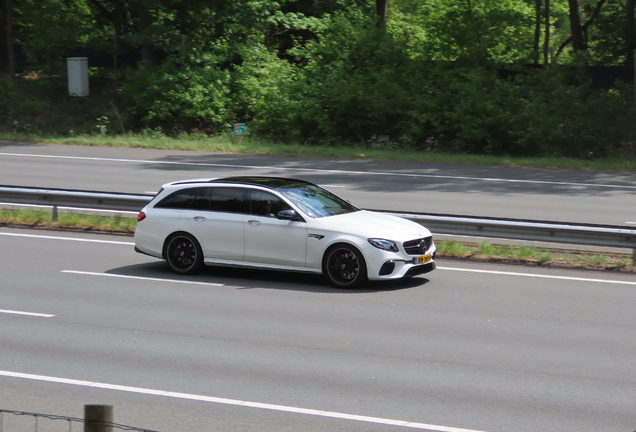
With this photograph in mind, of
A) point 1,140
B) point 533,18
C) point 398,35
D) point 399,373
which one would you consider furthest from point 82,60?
point 399,373

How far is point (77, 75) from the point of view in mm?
39406

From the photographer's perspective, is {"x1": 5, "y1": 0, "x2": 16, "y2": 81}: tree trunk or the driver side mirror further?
{"x1": 5, "y1": 0, "x2": 16, "y2": 81}: tree trunk

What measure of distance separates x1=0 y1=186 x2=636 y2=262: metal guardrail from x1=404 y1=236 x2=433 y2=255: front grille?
2426 millimetres

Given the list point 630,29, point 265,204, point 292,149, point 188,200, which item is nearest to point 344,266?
point 265,204

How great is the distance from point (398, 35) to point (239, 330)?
2989cm

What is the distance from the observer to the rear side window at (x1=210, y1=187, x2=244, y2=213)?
40.5 feet

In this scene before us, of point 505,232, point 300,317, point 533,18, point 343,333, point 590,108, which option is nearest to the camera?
point 343,333

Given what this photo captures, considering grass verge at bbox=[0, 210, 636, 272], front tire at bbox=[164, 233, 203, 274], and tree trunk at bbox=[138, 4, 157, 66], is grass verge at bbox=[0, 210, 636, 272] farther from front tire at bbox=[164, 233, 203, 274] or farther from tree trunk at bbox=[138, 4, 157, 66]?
tree trunk at bbox=[138, 4, 157, 66]

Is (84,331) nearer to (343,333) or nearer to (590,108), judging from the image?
(343,333)

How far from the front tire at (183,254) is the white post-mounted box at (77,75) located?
95.6 feet

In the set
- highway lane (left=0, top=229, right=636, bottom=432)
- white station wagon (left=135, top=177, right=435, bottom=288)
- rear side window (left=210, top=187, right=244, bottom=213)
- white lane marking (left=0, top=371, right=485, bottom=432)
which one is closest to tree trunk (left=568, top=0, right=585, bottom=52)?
highway lane (left=0, top=229, right=636, bottom=432)

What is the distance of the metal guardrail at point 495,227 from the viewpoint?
13141 mm

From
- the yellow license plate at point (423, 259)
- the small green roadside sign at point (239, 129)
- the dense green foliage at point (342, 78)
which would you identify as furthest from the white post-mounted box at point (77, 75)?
the yellow license plate at point (423, 259)

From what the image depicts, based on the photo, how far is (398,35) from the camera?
37406 mm
